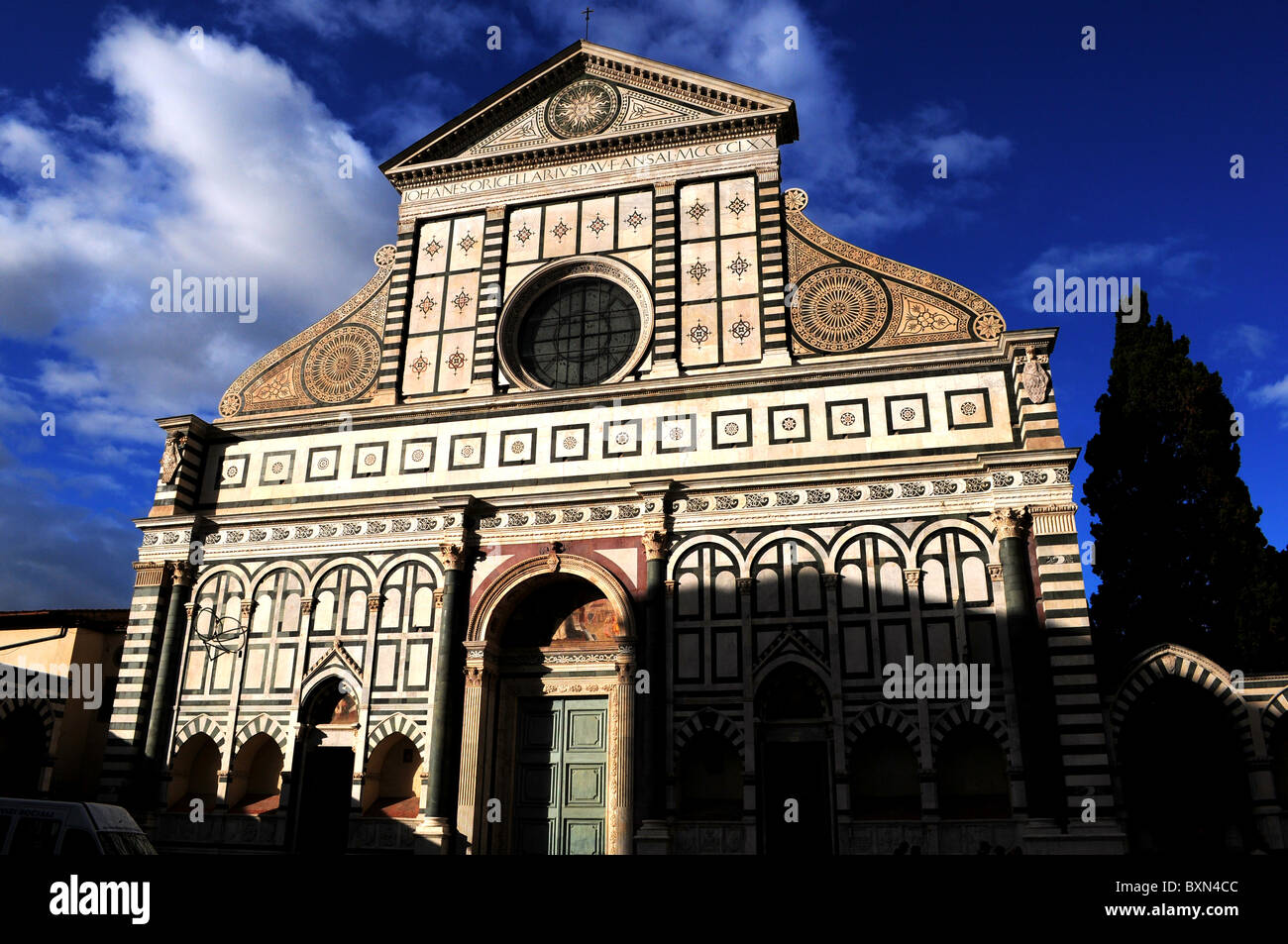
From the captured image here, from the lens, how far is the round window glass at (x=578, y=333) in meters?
19.5

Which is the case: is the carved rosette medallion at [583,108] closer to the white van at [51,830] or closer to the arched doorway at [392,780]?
the arched doorway at [392,780]

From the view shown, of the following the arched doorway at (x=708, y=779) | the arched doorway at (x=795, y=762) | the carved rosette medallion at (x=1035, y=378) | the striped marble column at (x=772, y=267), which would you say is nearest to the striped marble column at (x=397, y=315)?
the striped marble column at (x=772, y=267)

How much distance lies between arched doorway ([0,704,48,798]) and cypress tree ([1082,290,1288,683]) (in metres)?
23.1

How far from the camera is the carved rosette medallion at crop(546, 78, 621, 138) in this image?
21281 mm

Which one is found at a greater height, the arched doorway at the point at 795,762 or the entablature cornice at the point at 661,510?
the entablature cornice at the point at 661,510

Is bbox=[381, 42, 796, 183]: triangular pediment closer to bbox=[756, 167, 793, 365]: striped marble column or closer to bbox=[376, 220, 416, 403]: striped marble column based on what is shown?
bbox=[756, 167, 793, 365]: striped marble column

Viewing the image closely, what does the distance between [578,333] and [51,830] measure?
1313 centimetres

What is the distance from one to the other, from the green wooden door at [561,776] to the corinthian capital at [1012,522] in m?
7.60

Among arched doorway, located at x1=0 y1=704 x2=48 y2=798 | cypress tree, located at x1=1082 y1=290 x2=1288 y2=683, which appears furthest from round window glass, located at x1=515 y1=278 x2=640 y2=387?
arched doorway, located at x1=0 y1=704 x2=48 y2=798

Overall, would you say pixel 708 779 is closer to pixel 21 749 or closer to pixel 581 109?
pixel 581 109

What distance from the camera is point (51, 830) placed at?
965 centimetres

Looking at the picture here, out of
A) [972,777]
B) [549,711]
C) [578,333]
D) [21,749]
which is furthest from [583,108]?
[21,749]
